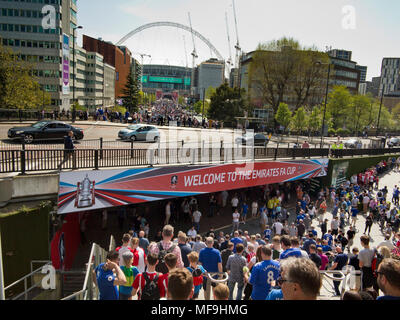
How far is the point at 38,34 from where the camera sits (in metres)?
65.5

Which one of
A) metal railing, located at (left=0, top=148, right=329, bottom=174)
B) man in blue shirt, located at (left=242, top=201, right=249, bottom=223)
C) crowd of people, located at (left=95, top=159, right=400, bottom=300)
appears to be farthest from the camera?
man in blue shirt, located at (left=242, top=201, right=249, bottom=223)

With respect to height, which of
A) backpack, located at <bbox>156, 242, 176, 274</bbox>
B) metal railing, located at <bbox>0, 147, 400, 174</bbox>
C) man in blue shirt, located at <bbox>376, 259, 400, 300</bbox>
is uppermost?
man in blue shirt, located at <bbox>376, 259, 400, 300</bbox>

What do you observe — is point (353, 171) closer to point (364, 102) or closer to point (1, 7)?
point (364, 102)

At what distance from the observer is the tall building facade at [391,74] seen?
167 metres

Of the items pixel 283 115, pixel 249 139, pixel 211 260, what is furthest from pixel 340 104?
pixel 211 260

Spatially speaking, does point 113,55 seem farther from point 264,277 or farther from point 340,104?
point 264,277

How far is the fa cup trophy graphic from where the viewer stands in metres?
12.9

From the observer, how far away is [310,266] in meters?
2.72

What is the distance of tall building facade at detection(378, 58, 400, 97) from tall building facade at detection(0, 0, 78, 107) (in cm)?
16589

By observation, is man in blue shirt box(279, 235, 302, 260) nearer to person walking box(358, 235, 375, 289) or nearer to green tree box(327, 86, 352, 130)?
person walking box(358, 235, 375, 289)

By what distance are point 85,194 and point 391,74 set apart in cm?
20391

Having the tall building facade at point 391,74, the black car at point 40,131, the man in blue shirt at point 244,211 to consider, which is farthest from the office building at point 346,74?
the black car at point 40,131

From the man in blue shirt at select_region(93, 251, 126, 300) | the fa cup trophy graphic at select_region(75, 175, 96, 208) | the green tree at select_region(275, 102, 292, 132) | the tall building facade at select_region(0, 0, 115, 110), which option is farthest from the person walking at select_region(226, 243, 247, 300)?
the tall building facade at select_region(0, 0, 115, 110)

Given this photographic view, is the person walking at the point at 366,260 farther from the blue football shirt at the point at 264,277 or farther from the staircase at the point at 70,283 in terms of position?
the staircase at the point at 70,283
